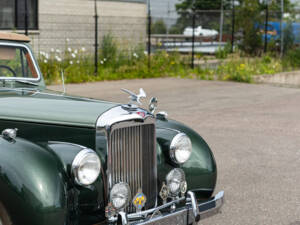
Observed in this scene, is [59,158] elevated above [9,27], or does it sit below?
below

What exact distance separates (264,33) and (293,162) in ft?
46.1

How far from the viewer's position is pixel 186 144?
3.84 metres

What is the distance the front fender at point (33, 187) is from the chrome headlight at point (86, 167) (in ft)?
0.30

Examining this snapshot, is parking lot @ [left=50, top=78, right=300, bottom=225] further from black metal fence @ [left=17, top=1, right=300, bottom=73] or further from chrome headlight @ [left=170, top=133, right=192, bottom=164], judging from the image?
black metal fence @ [left=17, top=1, right=300, bottom=73]

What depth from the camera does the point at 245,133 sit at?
7.82 meters

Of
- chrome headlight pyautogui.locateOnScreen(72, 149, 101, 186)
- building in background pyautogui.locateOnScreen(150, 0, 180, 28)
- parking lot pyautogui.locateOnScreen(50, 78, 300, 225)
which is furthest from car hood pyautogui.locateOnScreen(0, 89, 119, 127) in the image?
building in background pyautogui.locateOnScreen(150, 0, 180, 28)

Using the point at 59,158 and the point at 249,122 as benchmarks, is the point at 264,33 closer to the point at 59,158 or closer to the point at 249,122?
the point at 249,122

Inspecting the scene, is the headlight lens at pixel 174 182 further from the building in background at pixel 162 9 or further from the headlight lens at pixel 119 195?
the building in background at pixel 162 9

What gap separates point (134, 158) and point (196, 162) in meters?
0.71

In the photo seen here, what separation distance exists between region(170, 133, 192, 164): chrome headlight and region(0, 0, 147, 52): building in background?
1028 centimetres

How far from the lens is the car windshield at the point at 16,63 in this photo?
4.84 m

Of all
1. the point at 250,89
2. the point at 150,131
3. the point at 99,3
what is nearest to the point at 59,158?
the point at 150,131

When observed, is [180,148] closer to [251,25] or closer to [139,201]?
[139,201]

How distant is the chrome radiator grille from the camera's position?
10.9 feet
